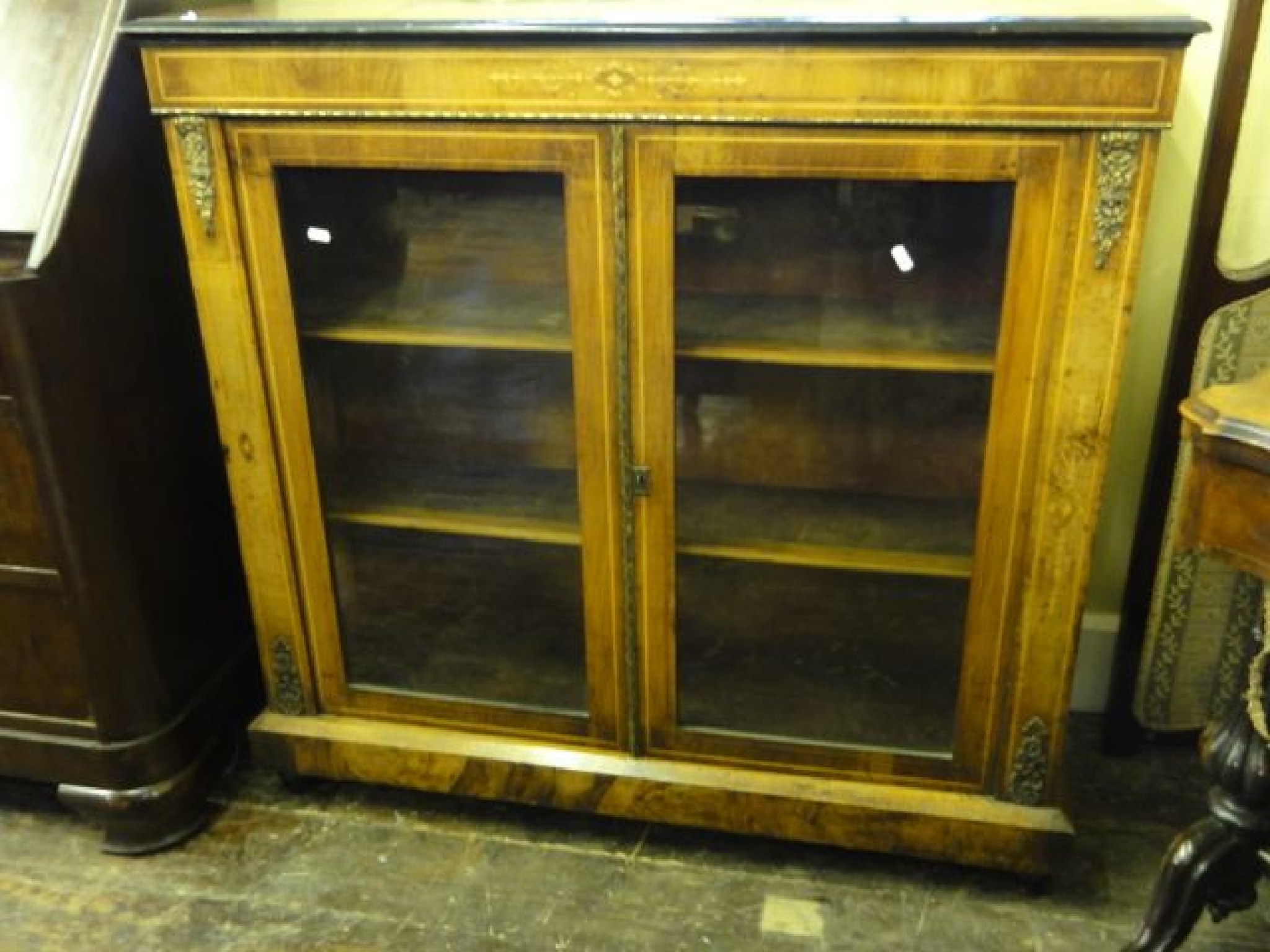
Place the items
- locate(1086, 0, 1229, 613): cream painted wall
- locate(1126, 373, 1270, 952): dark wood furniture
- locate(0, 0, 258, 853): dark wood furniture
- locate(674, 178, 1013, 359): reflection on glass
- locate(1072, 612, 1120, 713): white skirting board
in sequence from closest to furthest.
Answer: locate(1126, 373, 1270, 952): dark wood furniture → locate(674, 178, 1013, 359): reflection on glass → locate(0, 0, 258, 853): dark wood furniture → locate(1086, 0, 1229, 613): cream painted wall → locate(1072, 612, 1120, 713): white skirting board

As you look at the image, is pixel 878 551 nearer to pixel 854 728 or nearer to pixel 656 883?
pixel 854 728

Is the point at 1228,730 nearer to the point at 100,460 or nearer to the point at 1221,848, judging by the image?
the point at 1221,848

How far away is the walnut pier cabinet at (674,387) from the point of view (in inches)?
42.8

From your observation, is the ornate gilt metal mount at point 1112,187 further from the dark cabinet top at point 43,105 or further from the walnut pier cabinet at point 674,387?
the dark cabinet top at point 43,105

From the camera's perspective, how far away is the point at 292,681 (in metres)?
1.50

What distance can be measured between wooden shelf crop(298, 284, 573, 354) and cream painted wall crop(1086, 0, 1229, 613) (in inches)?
31.3

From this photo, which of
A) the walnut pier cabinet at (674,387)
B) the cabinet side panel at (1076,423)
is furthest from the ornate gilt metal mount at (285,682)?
the cabinet side panel at (1076,423)

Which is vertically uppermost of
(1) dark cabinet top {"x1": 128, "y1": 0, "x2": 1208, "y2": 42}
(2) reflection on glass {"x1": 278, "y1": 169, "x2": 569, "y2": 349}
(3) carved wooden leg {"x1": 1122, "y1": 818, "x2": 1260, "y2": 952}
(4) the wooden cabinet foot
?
Answer: (1) dark cabinet top {"x1": 128, "y1": 0, "x2": 1208, "y2": 42}

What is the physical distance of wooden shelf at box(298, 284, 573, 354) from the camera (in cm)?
129

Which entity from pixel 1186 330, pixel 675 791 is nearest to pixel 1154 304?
pixel 1186 330

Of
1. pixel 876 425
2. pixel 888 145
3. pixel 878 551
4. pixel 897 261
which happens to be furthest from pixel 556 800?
pixel 888 145

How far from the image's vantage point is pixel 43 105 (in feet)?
4.26

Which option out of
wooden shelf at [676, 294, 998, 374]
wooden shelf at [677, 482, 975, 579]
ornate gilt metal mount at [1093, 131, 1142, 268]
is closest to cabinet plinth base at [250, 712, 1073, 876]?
wooden shelf at [677, 482, 975, 579]

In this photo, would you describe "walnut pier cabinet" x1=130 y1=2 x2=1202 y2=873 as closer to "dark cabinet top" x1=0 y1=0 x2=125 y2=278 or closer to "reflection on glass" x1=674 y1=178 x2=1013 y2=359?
"reflection on glass" x1=674 y1=178 x2=1013 y2=359
